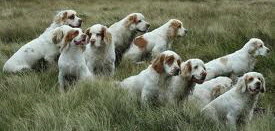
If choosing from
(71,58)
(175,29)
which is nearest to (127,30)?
(175,29)

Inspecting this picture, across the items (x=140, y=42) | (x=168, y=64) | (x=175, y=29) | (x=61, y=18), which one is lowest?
(x=140, y=42)

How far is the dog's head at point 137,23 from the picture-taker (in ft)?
32.4

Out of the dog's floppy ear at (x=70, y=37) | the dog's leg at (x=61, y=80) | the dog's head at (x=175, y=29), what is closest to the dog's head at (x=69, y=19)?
the dog's head at (x=175, y=29)

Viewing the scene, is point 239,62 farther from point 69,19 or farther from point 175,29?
point 69,19

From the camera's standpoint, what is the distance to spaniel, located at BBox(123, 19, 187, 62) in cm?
991

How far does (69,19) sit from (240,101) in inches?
170

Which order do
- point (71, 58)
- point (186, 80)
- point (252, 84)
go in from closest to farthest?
point (252, 84) < point (186, 80) < point (71, 58)

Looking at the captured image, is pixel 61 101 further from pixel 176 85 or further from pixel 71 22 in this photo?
pixel 71 22

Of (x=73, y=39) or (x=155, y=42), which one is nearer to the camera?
(x=73, y=39)

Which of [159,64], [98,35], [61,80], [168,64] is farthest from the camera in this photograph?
[98,35]

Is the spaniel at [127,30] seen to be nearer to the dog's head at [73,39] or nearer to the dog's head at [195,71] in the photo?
the dog's head at [73,39]

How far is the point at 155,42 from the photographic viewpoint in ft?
33.1

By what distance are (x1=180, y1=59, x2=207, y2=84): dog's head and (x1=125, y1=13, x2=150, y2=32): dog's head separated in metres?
3.21

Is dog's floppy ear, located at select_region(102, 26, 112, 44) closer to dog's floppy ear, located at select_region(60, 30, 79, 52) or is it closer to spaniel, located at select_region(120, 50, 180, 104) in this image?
dog's floppy ear, located at select_region(60, 30, 79, 52)
